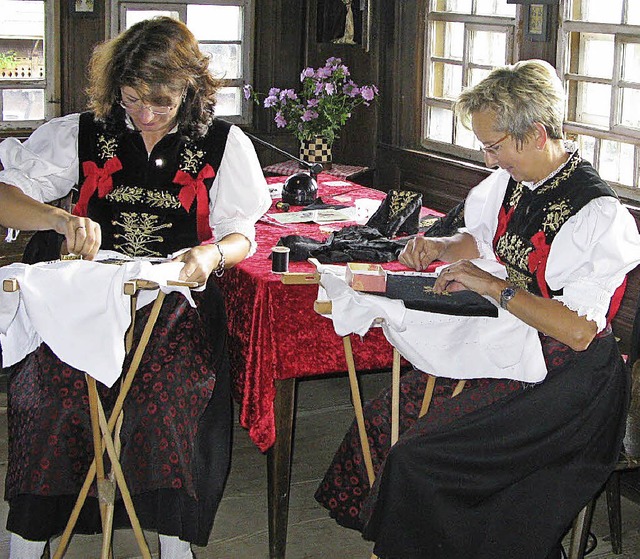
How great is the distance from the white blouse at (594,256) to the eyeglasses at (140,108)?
1.12m

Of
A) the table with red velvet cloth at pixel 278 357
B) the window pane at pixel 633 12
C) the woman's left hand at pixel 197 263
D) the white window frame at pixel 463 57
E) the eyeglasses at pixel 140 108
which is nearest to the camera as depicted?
the woman's left hand at pixel 197 263

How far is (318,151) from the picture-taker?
17.3 feet

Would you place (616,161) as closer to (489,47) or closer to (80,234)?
(489,47)

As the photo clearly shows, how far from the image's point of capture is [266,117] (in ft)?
19.4

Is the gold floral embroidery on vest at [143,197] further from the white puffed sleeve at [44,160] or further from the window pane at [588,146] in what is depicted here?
the window pane at [588,146]

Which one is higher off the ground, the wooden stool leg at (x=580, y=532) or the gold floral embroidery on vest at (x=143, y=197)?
the gold floral embroidery on vest at (x=143, y=197)

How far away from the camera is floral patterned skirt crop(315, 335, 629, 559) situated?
2.44m

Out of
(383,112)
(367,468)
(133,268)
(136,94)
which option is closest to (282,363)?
(367,468)

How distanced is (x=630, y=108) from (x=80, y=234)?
229cm

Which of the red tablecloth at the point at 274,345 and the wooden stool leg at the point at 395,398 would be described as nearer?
the wooden stool leg at the point at 395,398

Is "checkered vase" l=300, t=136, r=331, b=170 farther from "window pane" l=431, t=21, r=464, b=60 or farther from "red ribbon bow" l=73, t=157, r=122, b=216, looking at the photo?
"red ribbon bow" l=73, t=157, r=122, b=216

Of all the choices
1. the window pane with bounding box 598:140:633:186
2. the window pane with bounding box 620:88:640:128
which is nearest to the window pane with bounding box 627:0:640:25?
the window pane with bounding box 620:88:640:128

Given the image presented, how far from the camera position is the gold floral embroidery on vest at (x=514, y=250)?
2.56m

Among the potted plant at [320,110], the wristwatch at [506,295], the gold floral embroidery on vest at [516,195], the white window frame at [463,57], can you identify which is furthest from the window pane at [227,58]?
the wristwatch at [506,295]
